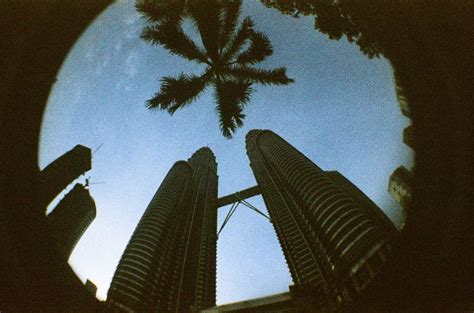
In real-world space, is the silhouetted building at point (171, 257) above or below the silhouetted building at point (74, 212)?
below

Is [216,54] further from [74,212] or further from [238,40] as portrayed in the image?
[74,212]

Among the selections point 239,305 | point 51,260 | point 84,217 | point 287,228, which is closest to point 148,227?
point 287,228

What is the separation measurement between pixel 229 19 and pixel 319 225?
22.8 m

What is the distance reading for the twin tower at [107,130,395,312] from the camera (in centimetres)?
2348

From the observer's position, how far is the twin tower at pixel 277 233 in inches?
925

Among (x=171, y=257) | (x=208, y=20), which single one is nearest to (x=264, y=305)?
(x=208, y=20)

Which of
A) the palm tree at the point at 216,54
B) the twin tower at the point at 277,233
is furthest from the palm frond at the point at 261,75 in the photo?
the twin tower at the point at 277,233

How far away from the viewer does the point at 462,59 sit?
3930 mm

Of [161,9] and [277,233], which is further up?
[161,9]

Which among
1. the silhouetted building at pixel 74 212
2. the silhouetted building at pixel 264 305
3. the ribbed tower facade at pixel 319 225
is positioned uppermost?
the silhouetted building at pixel 74 212

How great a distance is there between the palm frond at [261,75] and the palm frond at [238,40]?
52 cm

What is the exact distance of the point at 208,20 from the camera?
10.6 metres

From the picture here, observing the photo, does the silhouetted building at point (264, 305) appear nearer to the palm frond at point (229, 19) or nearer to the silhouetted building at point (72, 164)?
the palm frond at point (229, 19)

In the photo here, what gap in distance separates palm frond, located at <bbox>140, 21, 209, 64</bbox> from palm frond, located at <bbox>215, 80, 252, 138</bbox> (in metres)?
1.95
